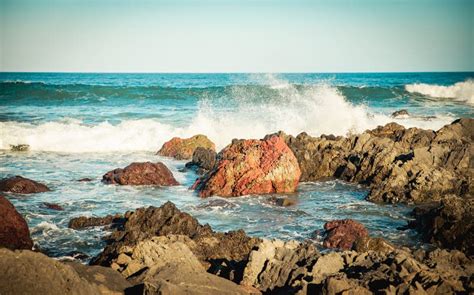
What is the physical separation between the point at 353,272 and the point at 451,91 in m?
39.6

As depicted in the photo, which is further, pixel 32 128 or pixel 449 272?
pixel 32 128

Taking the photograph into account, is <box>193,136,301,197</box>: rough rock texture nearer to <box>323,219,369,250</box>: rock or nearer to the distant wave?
<box>323,219,369,250</box>: rock

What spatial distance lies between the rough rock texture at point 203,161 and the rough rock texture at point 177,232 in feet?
16.9

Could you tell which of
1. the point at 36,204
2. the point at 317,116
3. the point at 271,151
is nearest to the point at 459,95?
the point at 317,116

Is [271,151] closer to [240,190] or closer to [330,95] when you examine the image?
[240,190]

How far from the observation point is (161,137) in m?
19.5

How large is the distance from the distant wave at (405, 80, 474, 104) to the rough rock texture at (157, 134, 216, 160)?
2644 centimetres

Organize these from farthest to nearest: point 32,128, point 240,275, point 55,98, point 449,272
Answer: point 55,98
point 32,128
point 240,275
point 449,272

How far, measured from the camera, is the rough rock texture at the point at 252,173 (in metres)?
10.9

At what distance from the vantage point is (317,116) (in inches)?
762

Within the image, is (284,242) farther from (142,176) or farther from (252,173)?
(142,176)

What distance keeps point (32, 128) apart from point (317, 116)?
11.8 meters

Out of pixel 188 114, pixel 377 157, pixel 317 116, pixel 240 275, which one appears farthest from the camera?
pixel 188 114

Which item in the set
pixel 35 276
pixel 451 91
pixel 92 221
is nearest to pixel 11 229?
pixel 92 221
